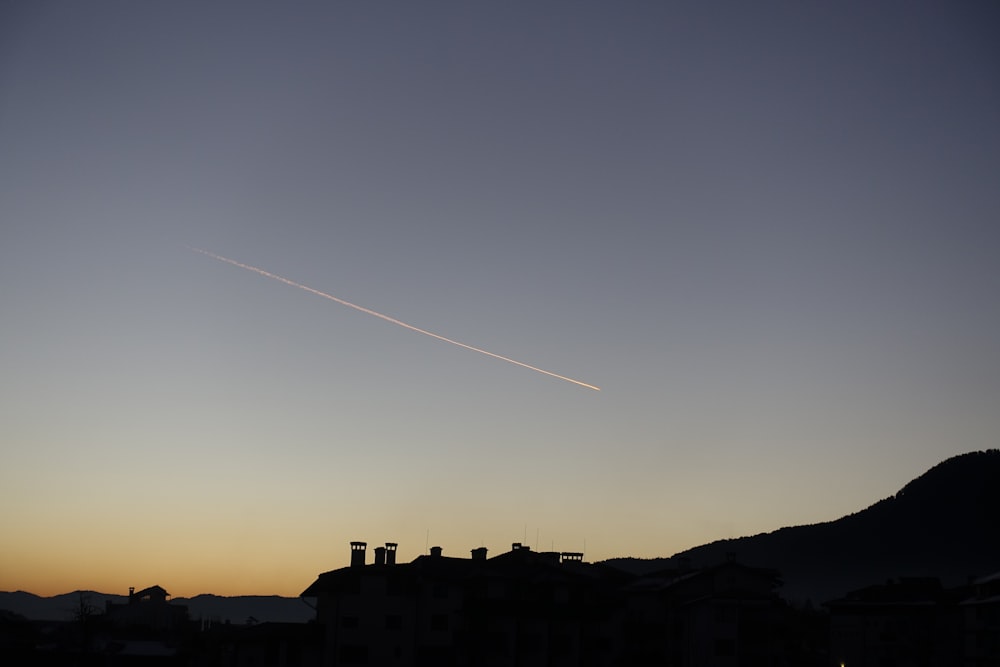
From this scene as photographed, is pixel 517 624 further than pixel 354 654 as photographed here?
Yes

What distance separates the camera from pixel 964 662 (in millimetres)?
84750

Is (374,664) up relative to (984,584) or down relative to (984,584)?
down

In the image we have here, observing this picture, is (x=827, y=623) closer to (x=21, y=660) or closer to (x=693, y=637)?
(x=693, y=637)

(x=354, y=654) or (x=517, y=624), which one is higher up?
(x=517, y=624)

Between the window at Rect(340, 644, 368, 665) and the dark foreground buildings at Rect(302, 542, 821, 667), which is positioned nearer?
the window at Rect(340, 644, 368, 665)

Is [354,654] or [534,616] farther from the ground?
[534,616]

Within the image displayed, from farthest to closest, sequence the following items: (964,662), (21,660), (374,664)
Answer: (964,662) → (21,660) → (374,664)

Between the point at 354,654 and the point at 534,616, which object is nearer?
the point at 354,654

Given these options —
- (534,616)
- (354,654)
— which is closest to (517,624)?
(534,616)

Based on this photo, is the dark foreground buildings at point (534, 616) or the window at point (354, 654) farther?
the dark foreground buildings at point (534, 616)

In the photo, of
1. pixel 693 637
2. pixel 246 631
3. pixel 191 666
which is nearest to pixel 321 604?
pixel 246 631

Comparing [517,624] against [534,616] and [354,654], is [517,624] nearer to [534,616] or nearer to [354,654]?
[534,616]

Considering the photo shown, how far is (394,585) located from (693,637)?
2284cm

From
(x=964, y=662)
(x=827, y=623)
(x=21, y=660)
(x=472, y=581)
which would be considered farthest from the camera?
(x=827, y=623)
